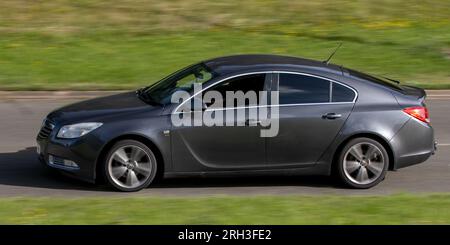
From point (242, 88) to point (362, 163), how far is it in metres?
1.68

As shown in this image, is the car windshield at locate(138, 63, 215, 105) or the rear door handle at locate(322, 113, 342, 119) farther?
the car windshield at locate(138, 63, 215, 105)

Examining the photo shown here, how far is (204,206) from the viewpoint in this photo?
26.8ft

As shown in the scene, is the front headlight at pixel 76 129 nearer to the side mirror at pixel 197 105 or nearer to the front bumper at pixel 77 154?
the front bumper at pixel 77 154

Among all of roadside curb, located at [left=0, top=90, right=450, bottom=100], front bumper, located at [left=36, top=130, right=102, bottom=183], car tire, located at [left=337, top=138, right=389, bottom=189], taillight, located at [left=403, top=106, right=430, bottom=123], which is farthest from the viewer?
roadside curb, located at [left=0, top=90, right=450, bottom=100]

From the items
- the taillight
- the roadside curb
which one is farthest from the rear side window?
the roadside curb

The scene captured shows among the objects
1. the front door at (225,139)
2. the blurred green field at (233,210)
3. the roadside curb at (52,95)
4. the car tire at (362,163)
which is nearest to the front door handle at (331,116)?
the car tire at (362,163)

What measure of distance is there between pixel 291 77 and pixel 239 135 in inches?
37.3

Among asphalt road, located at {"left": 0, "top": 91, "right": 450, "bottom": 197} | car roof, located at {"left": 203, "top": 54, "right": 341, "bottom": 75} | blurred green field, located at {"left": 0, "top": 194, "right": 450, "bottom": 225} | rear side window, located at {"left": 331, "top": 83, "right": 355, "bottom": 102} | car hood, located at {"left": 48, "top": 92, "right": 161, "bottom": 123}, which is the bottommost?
asphalt road, located at {"left": 0, "top": 91, "right": 450, "bottom": 197}

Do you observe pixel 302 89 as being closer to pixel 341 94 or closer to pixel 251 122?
pixel 341 94

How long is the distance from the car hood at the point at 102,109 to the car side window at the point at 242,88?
74 cm

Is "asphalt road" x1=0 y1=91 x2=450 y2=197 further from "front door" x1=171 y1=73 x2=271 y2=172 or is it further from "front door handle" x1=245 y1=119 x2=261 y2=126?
"front door handle" x1=245 y1=119 x2=261 y2=126

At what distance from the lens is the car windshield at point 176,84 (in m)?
9.85

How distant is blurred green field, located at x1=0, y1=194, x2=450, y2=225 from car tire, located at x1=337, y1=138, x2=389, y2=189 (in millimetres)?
1089

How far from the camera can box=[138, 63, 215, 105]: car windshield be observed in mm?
9852
